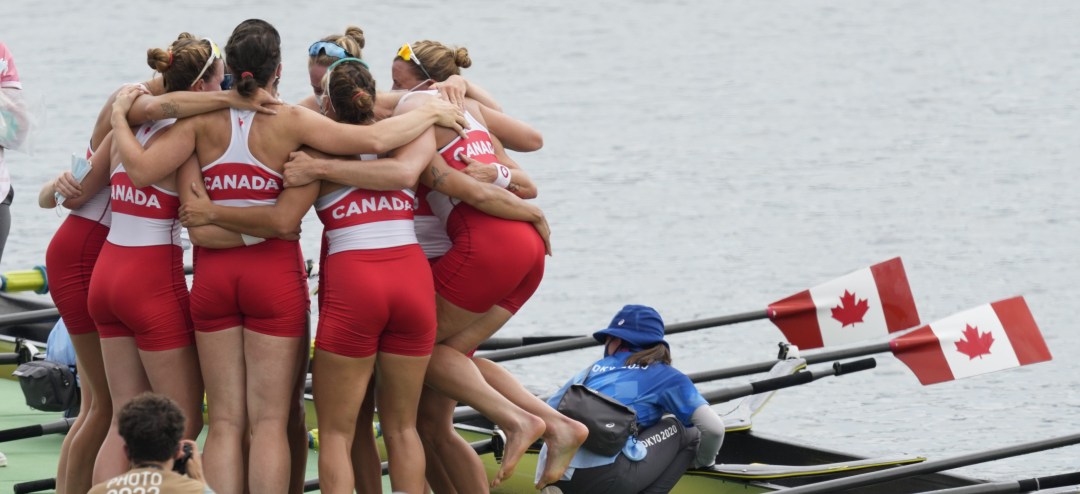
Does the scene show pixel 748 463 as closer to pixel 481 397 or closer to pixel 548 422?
pixel 548 422

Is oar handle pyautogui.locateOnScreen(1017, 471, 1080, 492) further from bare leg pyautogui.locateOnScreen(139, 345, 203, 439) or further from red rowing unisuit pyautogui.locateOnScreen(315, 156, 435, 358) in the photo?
bare leg pyautogui.locateOnScreen(139, 345, 203, 439)

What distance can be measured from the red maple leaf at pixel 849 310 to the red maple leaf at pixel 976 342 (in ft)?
2.06

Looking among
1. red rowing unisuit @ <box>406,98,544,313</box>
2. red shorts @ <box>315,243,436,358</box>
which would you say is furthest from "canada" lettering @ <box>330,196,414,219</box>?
red rowing unisuit @ <box>406,98,544,313</box>

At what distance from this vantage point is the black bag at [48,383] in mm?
6172

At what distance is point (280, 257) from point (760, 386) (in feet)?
8.67

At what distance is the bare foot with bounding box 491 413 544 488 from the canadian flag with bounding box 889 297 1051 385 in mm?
2832

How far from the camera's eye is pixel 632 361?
533 cm

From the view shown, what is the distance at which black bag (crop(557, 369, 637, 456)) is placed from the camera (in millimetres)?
5105

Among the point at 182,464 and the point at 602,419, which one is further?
the point at 602,419

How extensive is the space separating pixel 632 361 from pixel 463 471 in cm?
73

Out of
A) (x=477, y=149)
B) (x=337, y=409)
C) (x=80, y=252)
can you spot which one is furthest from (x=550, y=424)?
(x=80, y=252)

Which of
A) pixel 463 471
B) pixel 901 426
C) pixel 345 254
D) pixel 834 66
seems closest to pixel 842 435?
pixel 901 426

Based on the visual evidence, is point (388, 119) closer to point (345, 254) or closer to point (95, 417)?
point (345, 254)

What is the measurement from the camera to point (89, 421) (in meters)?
4.77
